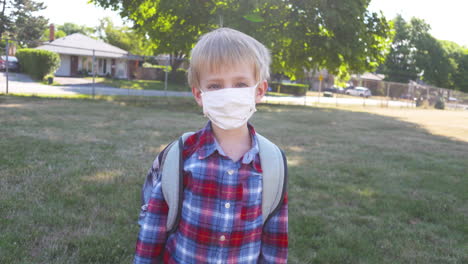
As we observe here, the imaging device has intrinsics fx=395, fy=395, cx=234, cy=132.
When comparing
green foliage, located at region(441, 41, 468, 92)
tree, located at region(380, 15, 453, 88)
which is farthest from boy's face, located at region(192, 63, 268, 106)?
green foliage, located at region(441, 41, 468, 92)

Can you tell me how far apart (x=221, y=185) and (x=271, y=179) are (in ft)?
0.77

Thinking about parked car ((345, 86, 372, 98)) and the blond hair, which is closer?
the blond hair

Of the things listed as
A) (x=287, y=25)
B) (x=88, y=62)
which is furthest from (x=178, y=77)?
(x=287, y=25)

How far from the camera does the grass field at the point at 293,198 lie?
3.41 m

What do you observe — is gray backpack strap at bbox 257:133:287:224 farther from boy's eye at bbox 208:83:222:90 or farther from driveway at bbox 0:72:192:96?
driveway at bbox 0:72:192:96

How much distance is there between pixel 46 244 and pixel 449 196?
16.1 feet

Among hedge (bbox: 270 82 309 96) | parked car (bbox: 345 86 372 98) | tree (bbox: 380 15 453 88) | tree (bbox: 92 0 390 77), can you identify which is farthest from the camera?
tree (bbox: 380 15 453 88)

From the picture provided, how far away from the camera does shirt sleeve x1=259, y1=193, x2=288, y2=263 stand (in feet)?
6.06

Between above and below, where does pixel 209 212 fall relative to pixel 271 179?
below

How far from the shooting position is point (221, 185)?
171 cm

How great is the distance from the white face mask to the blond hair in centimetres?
11

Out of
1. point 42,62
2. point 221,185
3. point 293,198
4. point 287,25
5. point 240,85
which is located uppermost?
point 287,25

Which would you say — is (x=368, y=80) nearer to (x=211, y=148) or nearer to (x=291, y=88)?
(x=291, y=88)

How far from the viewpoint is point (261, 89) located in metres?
1.98
